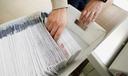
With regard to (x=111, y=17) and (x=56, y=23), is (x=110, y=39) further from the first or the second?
(x=56, y=23)

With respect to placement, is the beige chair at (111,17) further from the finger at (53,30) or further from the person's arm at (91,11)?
the finger at (53,30)

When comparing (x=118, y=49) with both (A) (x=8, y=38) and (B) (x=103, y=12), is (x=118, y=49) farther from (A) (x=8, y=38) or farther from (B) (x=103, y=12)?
(A) (x=8, y=38)

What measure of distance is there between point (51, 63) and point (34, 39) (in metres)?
0.10

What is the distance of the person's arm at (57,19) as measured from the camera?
523 mm

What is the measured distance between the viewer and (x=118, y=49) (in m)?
0.84

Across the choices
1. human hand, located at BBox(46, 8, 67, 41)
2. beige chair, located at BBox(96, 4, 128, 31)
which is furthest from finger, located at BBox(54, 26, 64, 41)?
beige chair, located at BBox(96, 4, 128, 31)

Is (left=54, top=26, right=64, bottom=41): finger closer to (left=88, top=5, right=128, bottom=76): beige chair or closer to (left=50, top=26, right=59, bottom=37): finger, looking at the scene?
(left=50, top=26, right=59, bottom=37): finger

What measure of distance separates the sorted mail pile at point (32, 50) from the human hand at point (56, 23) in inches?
0.6

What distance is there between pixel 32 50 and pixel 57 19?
120 mm

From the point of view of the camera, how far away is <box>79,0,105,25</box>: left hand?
1.93 feet

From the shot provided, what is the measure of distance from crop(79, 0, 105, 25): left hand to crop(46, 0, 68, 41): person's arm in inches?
2.8

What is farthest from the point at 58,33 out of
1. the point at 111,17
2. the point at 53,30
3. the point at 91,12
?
the point at 111,17

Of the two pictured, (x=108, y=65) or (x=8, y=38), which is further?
(x=108, y=65)

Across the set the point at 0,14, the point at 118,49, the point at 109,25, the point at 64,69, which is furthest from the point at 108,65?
the point at 0,14
